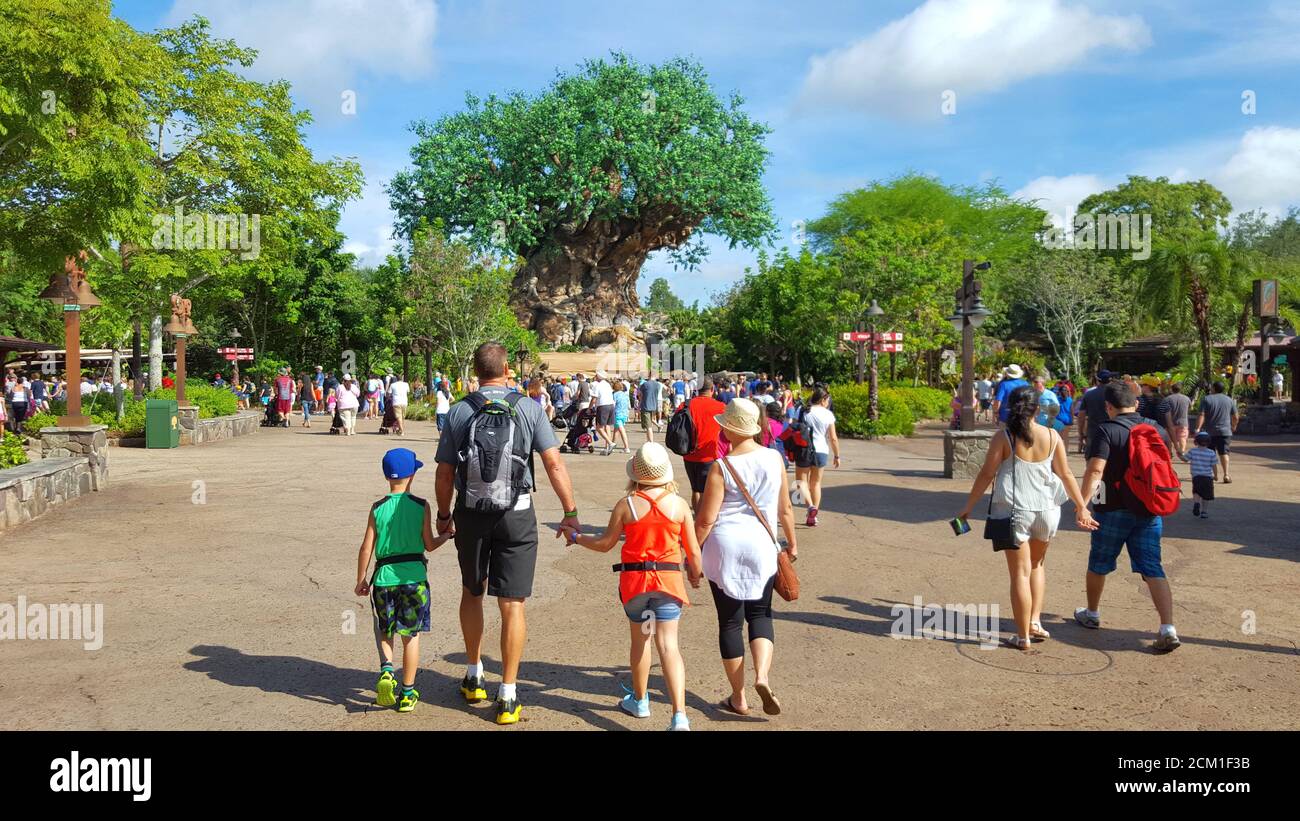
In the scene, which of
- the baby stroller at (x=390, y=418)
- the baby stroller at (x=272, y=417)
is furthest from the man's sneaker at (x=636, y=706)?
the baby stroller at (x=272, y=417)

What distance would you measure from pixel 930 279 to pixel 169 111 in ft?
79.0

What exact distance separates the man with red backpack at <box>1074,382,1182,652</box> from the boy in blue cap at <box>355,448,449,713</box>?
157 inches

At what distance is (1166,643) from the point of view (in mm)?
5668

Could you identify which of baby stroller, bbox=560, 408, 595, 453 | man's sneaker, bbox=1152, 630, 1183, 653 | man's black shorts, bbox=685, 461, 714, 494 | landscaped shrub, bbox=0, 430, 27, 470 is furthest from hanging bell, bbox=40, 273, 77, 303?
man's sneaker, bbox=1152, 630, 1183, 653

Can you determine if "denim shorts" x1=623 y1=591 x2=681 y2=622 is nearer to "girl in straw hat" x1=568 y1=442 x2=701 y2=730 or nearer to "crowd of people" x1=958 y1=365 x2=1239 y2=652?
"girl in straw hat" x1=568 y1=442 x2=701 y2=730

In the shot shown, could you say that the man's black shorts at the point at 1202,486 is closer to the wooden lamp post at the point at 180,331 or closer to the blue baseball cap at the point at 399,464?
the blue baseball cap at the point at 399,464

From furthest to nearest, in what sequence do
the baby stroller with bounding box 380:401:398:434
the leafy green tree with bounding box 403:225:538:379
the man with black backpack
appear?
the leafy green tree with bounding box 403:225:538:379
the baby stroller with bounding box 380:401:398:434
the man with black backpack

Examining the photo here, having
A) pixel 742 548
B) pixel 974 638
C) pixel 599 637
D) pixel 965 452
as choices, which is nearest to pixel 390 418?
pixel 965 452

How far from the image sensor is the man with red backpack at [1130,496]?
5.83 meters

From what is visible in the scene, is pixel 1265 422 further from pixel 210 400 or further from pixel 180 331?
pixel 180 331

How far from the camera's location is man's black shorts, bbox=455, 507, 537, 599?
4.56m

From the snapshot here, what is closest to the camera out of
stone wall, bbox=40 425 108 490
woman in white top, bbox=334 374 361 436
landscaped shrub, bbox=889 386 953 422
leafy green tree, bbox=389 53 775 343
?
stone wall, bbox=40 425 108 490

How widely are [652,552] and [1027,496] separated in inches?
105

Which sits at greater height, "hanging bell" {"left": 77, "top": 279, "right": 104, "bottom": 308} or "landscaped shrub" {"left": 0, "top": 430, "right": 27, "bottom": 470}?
"hanging bell" {"left": 77, "top": 279, "right": 104, "bottom": 308}
